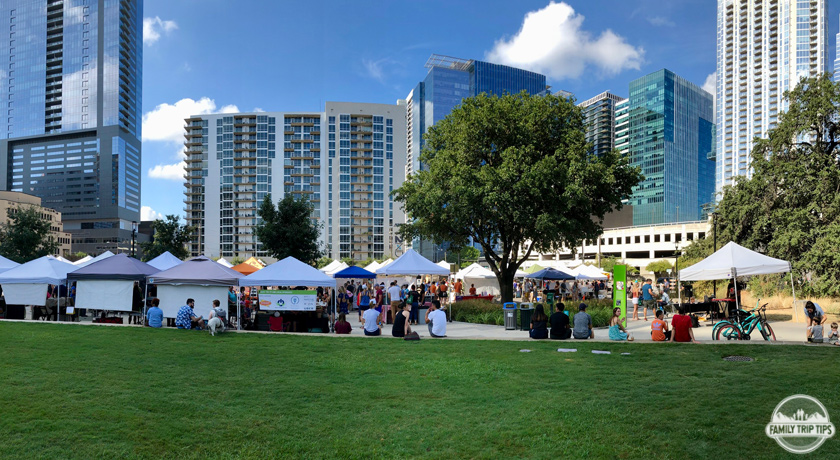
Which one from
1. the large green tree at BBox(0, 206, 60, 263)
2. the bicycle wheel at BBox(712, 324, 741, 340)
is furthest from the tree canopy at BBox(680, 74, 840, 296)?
the large green tree at BBox(0, 206, 60, 263)

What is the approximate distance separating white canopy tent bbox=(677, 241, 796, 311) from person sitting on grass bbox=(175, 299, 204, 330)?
1705 centimetres

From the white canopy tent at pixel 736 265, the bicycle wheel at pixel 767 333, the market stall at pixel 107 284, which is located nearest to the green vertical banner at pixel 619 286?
the white canopy tent at pixel 736 265

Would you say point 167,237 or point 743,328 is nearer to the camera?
point 743,328


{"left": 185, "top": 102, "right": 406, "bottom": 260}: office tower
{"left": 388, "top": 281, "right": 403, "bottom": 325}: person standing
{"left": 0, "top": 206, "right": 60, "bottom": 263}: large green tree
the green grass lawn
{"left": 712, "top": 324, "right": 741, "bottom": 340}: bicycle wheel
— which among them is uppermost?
{"left": 185, "top": 102, "right": 406, "bottom": 260}: office tower

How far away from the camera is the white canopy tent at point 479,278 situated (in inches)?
1281

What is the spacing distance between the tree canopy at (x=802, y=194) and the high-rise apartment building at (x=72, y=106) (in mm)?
182904

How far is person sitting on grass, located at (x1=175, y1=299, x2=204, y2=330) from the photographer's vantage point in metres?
18.0

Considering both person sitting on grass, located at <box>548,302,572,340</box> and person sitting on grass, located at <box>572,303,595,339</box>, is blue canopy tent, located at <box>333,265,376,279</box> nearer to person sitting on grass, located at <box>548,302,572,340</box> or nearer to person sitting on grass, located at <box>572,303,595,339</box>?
person sitting on grass, located at <box>548,302,572,340</box>

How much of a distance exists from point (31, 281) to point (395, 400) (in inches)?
712

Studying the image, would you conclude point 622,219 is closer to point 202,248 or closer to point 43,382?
point 202,248

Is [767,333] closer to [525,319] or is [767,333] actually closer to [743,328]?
[743,328]

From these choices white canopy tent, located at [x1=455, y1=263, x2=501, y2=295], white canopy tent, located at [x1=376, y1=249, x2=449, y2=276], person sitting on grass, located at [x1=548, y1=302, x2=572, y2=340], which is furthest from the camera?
white canopy tent, located at [x1=455, y1=263, x2=501, y2=295]

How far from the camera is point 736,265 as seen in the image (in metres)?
18.2

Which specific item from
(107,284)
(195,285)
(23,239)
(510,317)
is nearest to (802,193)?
(510,317)
